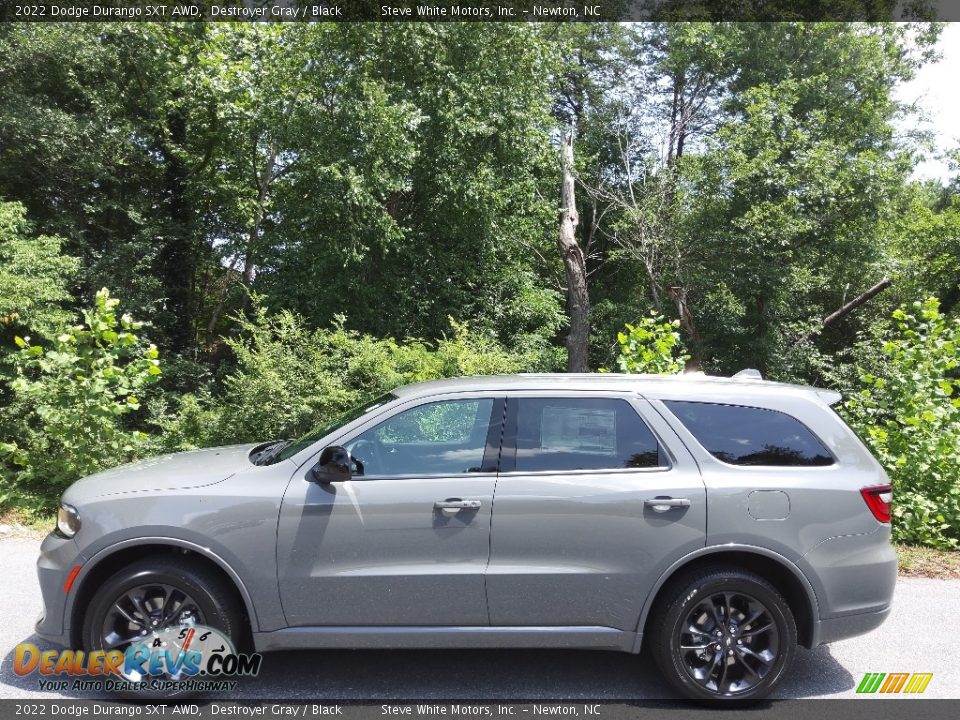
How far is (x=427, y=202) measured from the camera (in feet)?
53.7

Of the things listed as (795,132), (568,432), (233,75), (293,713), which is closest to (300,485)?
(293,713)

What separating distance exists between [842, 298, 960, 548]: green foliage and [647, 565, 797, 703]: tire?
4.01 metres

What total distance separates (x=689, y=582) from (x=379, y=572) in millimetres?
1669

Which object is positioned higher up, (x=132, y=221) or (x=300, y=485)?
(x=132, y=221)

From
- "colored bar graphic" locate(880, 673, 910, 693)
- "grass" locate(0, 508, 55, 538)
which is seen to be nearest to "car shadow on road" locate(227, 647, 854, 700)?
"colored bar graphic" locate(880, 673, 910, 693)

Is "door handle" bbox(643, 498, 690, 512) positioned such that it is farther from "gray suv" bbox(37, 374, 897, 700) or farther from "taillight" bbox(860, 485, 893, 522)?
"taillight" bbox(860, 485, 893, 522)

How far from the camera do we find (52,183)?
15.8 metres

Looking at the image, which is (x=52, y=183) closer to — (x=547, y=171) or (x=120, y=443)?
(x=120, y=443)

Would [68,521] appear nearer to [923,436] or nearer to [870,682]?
[870,682]

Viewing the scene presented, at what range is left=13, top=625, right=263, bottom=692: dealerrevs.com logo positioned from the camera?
4086mm

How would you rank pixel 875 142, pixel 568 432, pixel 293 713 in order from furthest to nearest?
pixel 875 142 → pixel 568 432 → pixel 293 713

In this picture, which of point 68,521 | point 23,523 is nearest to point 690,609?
point 68,521

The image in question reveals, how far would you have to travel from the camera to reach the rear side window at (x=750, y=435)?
4.31 metres

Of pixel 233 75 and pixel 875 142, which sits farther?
pixel 875 142
